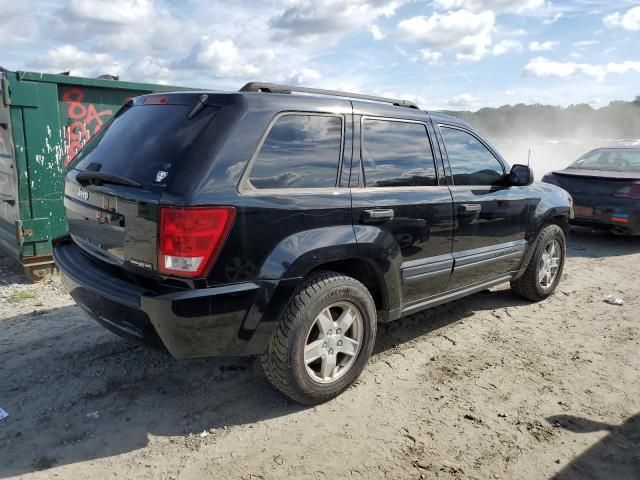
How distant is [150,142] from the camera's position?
2770 mm

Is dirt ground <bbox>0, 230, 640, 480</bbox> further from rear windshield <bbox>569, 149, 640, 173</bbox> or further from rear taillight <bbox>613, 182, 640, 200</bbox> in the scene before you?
rear windshield <bbox>569, 149, 640, 173</bbox>

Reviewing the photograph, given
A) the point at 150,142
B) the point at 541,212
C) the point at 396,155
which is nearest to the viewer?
the point at 150,142

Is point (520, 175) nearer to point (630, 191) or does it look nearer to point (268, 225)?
point (268, 225)

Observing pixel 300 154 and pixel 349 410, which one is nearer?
pixel 300 154

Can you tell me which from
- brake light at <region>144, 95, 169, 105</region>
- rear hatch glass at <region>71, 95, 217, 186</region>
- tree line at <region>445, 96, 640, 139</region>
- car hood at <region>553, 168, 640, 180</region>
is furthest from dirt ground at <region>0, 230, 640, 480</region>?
tree line at <region>445, 96, 640, 139</region>

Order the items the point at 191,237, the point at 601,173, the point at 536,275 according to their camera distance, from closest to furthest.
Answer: the point at 191,237
the point at 536,275
the point at 601,173

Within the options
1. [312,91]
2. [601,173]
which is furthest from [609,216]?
[312,91]

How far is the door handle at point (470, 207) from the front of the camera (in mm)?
3805

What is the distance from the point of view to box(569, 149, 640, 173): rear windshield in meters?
8.00

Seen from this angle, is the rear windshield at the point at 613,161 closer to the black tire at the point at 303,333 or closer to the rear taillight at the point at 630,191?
the rear taillight at the point at 630,191

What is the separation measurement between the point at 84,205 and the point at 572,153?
1105 inches

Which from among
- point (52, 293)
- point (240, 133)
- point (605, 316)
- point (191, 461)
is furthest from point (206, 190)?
point (605, 316)

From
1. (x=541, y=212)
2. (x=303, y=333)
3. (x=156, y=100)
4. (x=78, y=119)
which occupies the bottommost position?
(x=303, y=333)

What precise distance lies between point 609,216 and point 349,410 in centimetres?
594
